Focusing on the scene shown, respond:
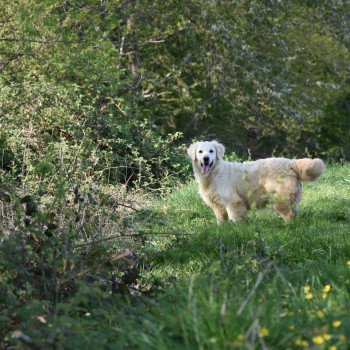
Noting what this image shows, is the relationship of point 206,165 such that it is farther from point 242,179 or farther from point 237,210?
point 237,210

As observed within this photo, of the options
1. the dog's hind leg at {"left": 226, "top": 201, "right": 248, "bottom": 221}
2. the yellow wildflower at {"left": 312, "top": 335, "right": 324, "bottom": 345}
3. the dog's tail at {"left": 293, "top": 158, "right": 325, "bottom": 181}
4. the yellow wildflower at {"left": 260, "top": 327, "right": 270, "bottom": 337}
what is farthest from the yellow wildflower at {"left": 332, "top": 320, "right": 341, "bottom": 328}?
the dog's hind leg at {"left": 226, "top": 201, "right": 248, "bottom": 221}

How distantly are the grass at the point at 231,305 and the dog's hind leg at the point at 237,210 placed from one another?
1.99 metres

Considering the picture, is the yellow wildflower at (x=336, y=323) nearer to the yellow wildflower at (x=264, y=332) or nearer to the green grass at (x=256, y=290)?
the green grass at (x=256, y=290)

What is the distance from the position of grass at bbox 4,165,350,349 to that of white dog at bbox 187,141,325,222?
1666 mm

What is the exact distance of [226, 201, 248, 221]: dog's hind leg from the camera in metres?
10.0

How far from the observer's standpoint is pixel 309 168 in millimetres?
9500

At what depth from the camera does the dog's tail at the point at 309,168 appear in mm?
9477

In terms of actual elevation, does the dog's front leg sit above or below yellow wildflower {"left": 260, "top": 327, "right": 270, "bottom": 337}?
below

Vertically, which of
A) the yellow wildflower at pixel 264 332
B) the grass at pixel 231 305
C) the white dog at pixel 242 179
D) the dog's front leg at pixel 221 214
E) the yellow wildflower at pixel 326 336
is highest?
the yellow wildflower at pixel 264 332

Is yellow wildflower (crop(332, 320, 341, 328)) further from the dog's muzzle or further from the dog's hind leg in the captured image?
the dog's muzzle

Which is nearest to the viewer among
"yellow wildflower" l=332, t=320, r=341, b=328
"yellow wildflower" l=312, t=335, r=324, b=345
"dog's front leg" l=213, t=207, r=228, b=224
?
"yellow wildflower" l=312, t=335, r=324, b=345

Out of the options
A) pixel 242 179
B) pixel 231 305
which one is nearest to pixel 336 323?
pixel 231 305

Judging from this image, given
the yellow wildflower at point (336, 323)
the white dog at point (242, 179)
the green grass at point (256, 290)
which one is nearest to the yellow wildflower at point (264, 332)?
the green grass at point (256, 290)

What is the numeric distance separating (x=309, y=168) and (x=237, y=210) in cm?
122
